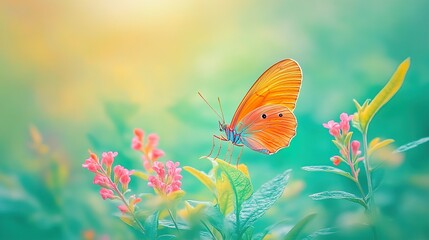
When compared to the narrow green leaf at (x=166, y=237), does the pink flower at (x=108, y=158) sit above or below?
above

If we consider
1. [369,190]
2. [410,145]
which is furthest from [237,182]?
[410,145]

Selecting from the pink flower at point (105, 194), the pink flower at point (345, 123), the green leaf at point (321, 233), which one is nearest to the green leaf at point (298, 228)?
the green leaf at point (321, 233)

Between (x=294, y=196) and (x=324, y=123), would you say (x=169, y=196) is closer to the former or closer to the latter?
(x=294, y=196)

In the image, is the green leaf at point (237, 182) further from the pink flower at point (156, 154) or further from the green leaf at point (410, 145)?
the green leaf at point (410, 145)

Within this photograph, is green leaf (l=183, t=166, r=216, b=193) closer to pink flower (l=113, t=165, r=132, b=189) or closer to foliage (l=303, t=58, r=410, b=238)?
pink flower (l=113, t=165, r=132, b=189)

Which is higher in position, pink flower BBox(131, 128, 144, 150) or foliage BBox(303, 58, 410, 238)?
pink flower BBox(131, 128, 144, 150)

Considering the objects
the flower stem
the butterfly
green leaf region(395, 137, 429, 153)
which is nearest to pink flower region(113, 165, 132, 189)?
the flower stem
